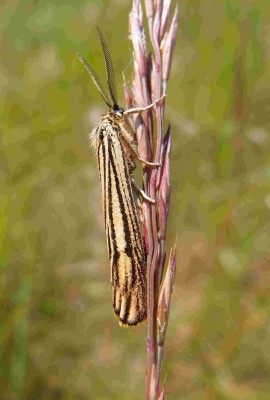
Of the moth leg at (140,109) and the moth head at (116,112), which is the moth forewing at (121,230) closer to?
the moth head at (116,112)

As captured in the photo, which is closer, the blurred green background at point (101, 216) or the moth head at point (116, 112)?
the moth head at point (116, 112)

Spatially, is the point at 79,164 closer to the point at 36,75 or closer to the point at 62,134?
the point at 62,134

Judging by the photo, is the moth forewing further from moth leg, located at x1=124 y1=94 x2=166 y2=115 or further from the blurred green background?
the blurred green background

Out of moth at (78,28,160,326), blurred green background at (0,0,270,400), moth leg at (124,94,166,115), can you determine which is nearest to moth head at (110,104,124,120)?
moth at (78,28,160,326)

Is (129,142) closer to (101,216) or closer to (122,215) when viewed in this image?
(122,215)

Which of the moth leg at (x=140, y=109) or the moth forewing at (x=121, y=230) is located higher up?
the moth leg at (x=140, y=109)

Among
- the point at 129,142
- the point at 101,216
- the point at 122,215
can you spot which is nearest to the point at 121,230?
the point at 122,215

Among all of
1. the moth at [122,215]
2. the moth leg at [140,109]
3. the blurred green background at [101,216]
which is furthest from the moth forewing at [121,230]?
the blurred green background at [101,216]
